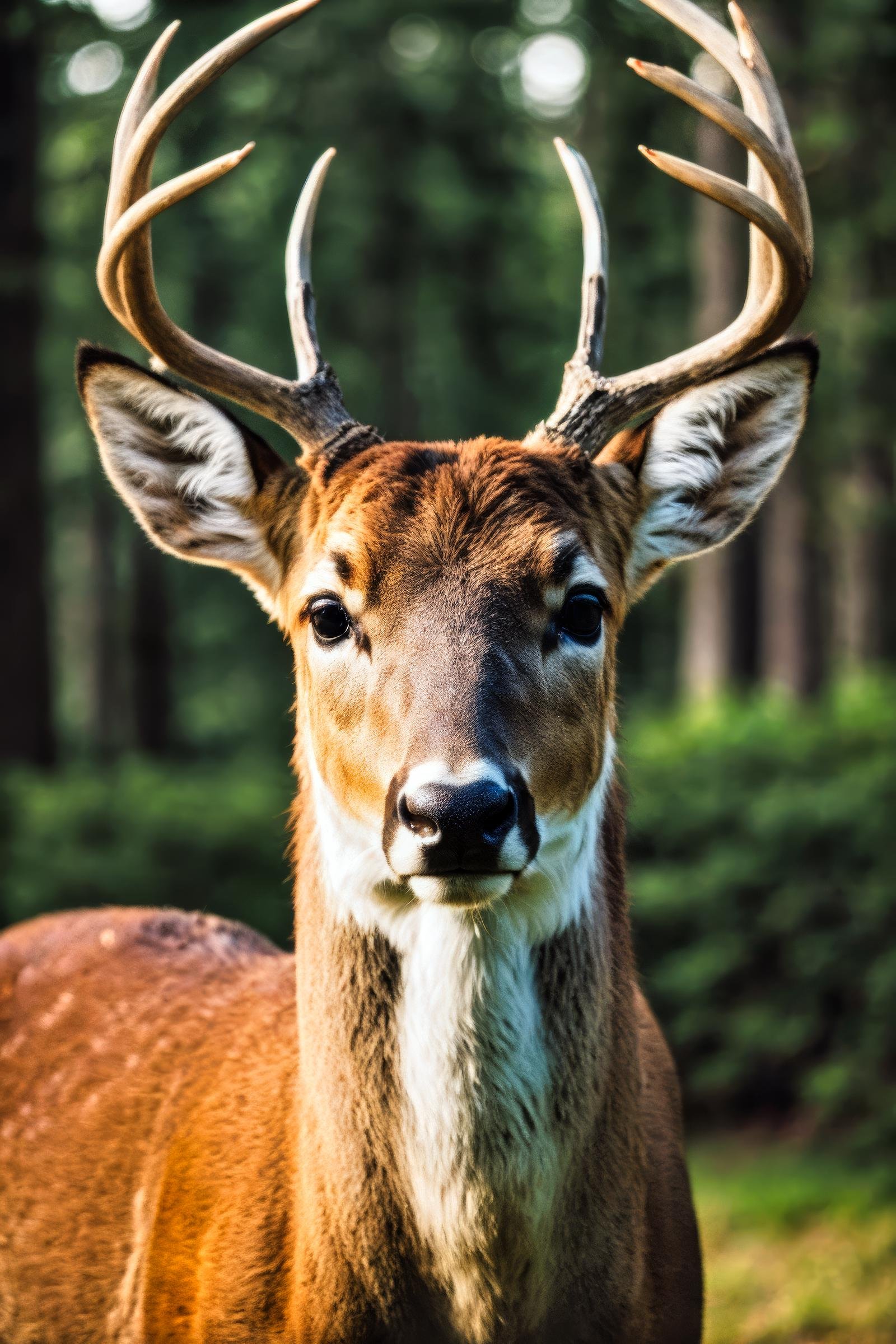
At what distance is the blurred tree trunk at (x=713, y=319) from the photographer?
12305mm

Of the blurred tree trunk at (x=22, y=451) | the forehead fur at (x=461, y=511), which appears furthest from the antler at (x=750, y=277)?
the blurred tree trunk at (x=22, y=451)

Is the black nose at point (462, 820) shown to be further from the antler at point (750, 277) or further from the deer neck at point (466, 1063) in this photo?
the antler at point (750, 277)

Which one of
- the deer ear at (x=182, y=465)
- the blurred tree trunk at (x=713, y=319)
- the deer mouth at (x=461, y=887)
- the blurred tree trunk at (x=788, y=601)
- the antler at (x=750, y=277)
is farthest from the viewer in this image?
the blurred tree trunk at (x=788, y=601)

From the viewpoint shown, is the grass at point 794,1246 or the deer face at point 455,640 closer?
the deer face at point 455,640

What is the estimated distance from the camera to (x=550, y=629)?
3455mm

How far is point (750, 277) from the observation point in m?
3.84

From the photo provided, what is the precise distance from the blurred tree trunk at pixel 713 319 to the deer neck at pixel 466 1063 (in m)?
8.42

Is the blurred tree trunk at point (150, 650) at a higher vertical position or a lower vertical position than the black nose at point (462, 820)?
lower

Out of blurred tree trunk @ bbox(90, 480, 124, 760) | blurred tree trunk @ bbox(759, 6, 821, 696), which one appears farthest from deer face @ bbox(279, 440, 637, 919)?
blurred tree trunk @ bbox(90, 480, 124, 760)

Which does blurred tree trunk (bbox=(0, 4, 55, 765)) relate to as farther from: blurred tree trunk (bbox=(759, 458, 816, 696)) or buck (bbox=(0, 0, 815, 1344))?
blurred tree trunk (bbox=(759, 458, 816, 696))

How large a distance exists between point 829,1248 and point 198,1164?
4620 mm

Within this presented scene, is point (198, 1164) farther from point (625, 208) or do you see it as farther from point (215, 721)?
point (215, 721)

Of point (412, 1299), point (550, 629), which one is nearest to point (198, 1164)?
point (412, 1299)

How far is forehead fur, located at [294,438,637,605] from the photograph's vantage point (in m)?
3.41
